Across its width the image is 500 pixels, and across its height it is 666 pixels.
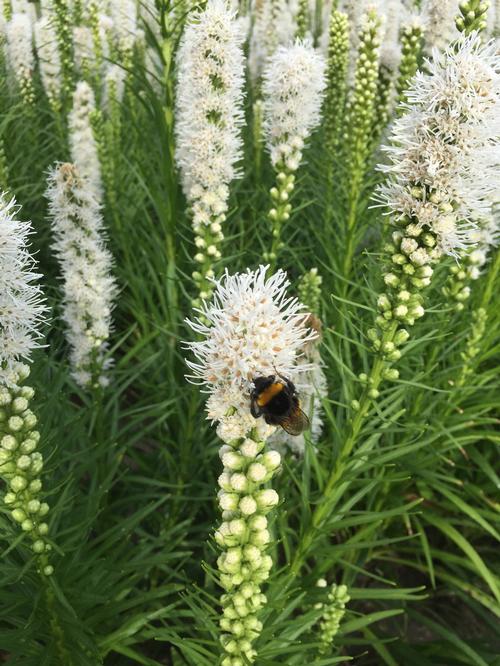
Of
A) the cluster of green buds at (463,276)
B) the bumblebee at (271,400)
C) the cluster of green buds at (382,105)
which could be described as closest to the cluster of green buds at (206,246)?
the cluster of green buds at (463,276)

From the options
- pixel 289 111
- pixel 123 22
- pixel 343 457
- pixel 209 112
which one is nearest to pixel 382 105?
pixel 289 111

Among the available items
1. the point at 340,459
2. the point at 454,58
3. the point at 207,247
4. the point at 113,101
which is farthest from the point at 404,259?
the point at 113,101

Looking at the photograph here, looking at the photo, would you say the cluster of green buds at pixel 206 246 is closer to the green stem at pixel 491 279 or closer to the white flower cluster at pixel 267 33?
the green stem at pixel 491 279

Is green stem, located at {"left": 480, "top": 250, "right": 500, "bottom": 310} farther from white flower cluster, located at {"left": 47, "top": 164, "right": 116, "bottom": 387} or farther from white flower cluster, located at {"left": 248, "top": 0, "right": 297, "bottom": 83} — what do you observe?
white flower cluster, located at {"left": 248, "top": 0, "right": 297, "bottom": 83}

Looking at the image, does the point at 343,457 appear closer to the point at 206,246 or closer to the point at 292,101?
the point at 206,246

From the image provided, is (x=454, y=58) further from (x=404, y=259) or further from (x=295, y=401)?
(x=295, y=401)

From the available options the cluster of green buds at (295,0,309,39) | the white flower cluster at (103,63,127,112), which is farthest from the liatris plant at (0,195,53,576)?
the cluster of green buds at (295,0,309,39)
